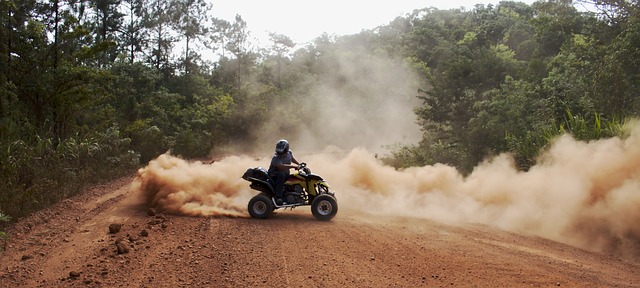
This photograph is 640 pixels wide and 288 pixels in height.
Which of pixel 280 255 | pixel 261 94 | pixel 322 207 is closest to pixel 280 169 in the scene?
pixel 322 207

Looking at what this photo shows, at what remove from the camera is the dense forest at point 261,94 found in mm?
→ 16297

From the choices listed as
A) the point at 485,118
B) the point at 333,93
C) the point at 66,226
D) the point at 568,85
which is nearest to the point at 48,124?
the point at 66,226

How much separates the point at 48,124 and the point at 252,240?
12.0 metres

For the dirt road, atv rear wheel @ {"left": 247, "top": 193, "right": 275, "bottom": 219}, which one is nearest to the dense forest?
the dirt road

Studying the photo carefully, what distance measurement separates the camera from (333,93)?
44.6 m

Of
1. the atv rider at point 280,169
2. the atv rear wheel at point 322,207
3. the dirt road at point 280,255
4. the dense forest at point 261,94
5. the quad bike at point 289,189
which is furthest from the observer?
the dense forest at point 261,94

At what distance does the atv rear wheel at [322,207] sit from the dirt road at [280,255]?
0.21 metres

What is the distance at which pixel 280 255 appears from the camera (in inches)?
321

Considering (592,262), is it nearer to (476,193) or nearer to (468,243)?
(468,243)

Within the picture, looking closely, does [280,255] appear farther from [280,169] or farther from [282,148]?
[282,148]

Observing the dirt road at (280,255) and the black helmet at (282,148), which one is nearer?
the dirt road at (280,255)

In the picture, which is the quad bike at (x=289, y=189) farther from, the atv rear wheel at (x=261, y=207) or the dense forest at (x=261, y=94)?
the dense forest at (x=261, y=94)

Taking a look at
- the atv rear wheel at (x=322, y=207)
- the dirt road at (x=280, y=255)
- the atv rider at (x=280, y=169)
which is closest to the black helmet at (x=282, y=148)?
the atv rider at (x=280, y=169)

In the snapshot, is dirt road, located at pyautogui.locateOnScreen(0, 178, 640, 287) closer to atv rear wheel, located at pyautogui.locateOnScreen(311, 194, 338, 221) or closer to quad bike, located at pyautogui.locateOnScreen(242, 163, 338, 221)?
atv rear wheel, located at pyautogui.locateOnScreen(311, 194, 338, 221)
